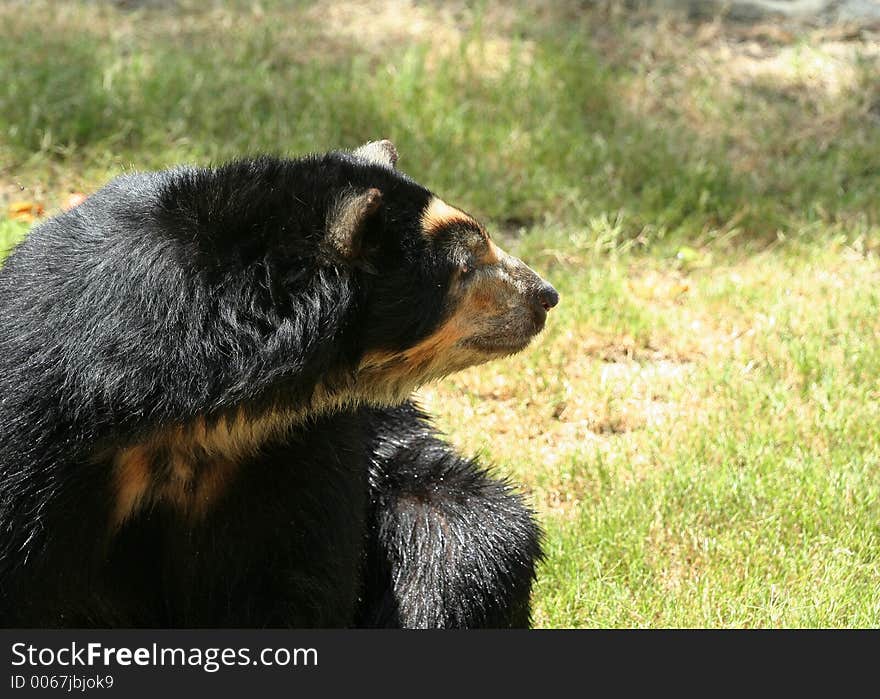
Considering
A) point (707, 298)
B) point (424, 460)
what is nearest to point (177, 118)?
point (707, 298)

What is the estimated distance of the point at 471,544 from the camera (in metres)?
5.15

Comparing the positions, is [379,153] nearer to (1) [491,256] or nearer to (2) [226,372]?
(1) [491,256]

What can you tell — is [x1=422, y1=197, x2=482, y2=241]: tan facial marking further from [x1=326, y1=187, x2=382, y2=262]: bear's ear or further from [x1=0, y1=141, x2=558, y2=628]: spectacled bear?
[x1=326, y1=187, x2=382, y2=262]: bear's ear

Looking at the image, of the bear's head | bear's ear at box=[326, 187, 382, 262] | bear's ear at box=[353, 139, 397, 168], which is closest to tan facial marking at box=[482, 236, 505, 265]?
the bear's head

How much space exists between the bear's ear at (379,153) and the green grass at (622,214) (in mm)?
2082

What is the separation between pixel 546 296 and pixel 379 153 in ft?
2.69

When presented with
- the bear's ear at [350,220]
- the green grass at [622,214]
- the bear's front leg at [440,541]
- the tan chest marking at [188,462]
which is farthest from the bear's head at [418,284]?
the green grass at [622,214]

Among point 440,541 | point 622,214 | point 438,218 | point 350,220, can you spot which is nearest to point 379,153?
point 438,218

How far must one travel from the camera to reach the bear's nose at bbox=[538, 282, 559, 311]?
484cm

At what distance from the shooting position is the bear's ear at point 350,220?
13.7 feet

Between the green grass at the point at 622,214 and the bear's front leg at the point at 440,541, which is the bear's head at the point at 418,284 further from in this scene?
the green grass at the point at 622,214

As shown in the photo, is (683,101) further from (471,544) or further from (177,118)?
(471,544)

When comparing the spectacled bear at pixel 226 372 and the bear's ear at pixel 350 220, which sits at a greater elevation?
the bear's ear at pixel 350 220

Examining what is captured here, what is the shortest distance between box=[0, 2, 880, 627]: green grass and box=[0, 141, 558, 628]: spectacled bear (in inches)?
55.5
